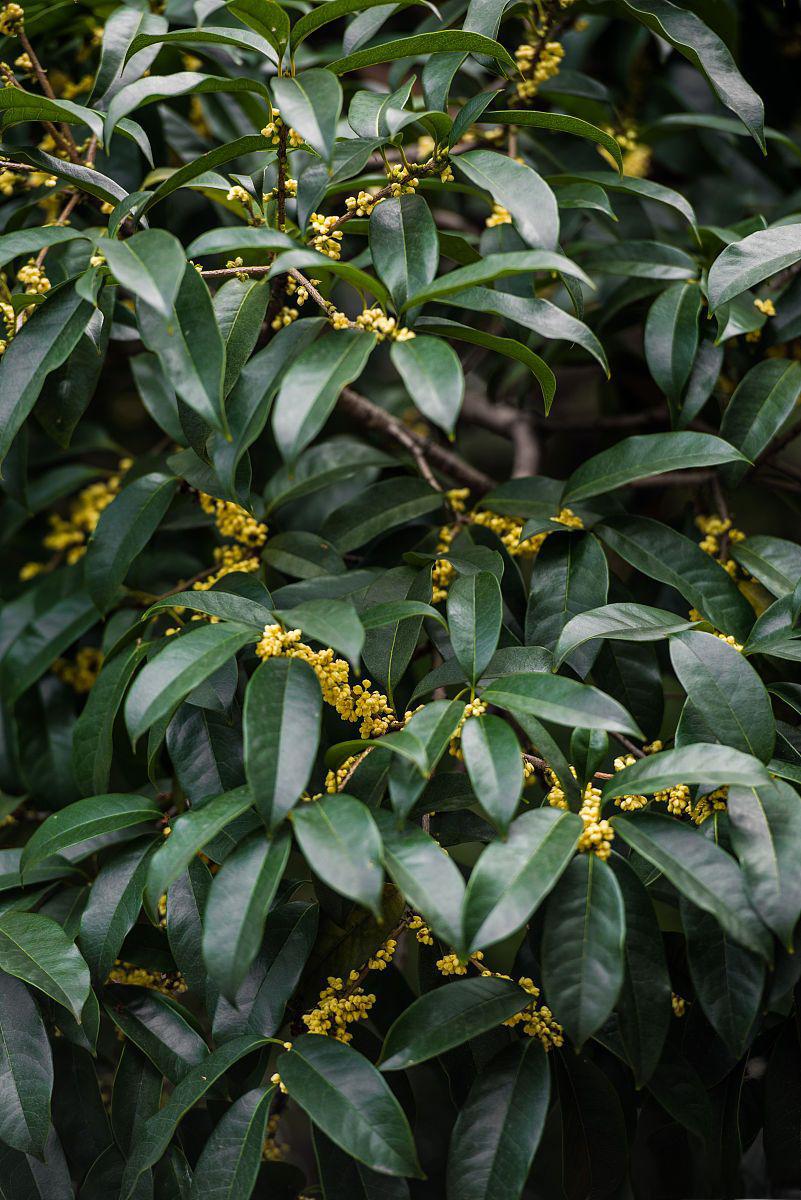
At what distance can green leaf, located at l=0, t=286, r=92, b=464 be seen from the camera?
28.0 inches

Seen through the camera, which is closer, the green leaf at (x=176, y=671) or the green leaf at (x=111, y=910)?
the green leaf at (x=176, y=671)

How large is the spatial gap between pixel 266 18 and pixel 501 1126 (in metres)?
0.79

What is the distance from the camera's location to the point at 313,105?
0.66 meters

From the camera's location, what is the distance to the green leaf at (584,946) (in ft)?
1.90

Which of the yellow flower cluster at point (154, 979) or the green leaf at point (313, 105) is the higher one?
the green leaf at point (313, 105)

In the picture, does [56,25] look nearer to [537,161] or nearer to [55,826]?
[537,161]

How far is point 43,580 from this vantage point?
1.19 metres

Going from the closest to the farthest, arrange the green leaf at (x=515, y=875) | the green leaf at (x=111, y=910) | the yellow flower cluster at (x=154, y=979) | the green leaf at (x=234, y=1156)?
the green leaf at (x=515, y=875) → the green leaf at (x=234, y=1156) → the green leaf at (x=111, y=910) → the yellow flower cluster at (x=154, y=979)

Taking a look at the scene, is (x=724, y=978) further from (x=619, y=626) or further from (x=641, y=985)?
(x=619, y=626)

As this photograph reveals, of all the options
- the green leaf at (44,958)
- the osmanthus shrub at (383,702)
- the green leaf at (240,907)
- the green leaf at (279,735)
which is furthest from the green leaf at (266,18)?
the green leaf at (44,958)

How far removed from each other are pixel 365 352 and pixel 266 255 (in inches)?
8.9

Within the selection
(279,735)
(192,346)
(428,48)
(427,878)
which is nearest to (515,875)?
(427,878)

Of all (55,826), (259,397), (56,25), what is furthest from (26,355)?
(56,25)

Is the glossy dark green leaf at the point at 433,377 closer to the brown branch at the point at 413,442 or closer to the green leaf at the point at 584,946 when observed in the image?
the green leaf at the point at 584,946
